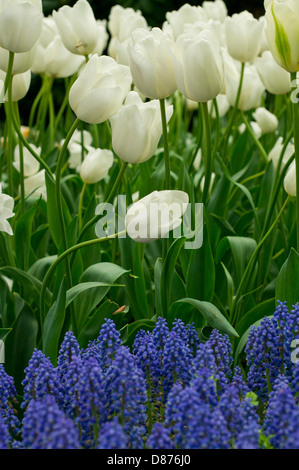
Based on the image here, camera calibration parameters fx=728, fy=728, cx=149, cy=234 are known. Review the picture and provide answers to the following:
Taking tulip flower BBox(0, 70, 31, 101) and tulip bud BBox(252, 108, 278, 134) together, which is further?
tulip bud BBox(252, 108, 278, 134)

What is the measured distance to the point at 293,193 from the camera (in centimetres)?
172

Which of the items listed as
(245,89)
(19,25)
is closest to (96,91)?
(19,25)

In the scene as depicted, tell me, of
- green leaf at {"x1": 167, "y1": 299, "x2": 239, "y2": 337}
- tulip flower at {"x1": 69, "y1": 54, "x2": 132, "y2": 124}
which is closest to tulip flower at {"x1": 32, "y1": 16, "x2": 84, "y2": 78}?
tulip flower at {"x1": 69, "y1": 54, "x2": 132, "y2": 124}

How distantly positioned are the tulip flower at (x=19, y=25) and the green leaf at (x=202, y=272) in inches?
21.3

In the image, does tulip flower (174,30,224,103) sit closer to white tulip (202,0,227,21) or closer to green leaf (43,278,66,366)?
green leaf (43,278,66,366)

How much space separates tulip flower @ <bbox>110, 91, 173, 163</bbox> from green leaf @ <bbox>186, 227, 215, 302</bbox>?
26cm

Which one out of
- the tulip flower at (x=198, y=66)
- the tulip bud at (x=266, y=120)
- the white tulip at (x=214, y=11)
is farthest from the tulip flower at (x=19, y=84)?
the white tulip at (x=214, y=11)

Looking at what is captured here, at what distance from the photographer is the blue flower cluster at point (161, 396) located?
977 millimetres

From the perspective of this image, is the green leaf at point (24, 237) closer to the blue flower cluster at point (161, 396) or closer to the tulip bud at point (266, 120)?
the blue flower cluster at point (161, 396)

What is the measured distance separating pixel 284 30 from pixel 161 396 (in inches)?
28.3

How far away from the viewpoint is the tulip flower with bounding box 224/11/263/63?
206cm

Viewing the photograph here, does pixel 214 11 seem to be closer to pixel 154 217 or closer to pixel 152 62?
pixel 152 62
